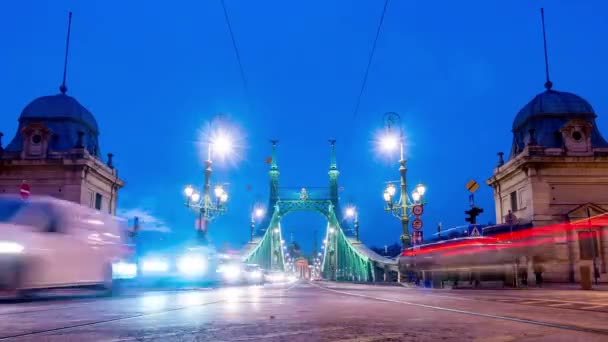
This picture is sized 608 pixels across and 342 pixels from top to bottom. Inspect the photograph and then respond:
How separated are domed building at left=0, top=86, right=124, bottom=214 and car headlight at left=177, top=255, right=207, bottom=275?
18.0m

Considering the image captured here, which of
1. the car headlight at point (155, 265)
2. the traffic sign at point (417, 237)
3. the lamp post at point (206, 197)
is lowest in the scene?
the car headlight at point (155, 265)

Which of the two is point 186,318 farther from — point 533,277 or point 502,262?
point 533,277

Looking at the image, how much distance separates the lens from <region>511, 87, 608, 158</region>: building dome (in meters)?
45.0

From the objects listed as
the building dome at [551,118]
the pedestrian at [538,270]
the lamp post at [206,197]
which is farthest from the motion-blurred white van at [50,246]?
the building dome at [551,118]

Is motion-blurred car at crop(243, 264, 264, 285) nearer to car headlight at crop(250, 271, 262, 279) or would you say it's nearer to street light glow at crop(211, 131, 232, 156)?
car headlight at crop(250, 271, 262, 279)

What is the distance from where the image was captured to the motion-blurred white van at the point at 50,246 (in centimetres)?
1193

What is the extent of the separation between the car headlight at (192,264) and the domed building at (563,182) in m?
20.4

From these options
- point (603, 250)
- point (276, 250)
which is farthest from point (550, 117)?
point (276, 250)

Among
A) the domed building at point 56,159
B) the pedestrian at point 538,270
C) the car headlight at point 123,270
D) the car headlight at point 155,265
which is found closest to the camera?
the car headlight at point 123,270

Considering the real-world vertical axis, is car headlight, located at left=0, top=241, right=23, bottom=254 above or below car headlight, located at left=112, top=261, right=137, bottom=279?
above

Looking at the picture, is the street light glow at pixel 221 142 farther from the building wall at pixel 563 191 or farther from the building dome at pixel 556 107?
the building dome at pixel 556 107

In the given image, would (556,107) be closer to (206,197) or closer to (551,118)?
(551,118)

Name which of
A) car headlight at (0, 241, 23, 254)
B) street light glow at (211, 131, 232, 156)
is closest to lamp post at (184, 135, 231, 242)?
street light glow at (211, 131, 232, 156)

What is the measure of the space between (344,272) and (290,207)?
25.8 m
